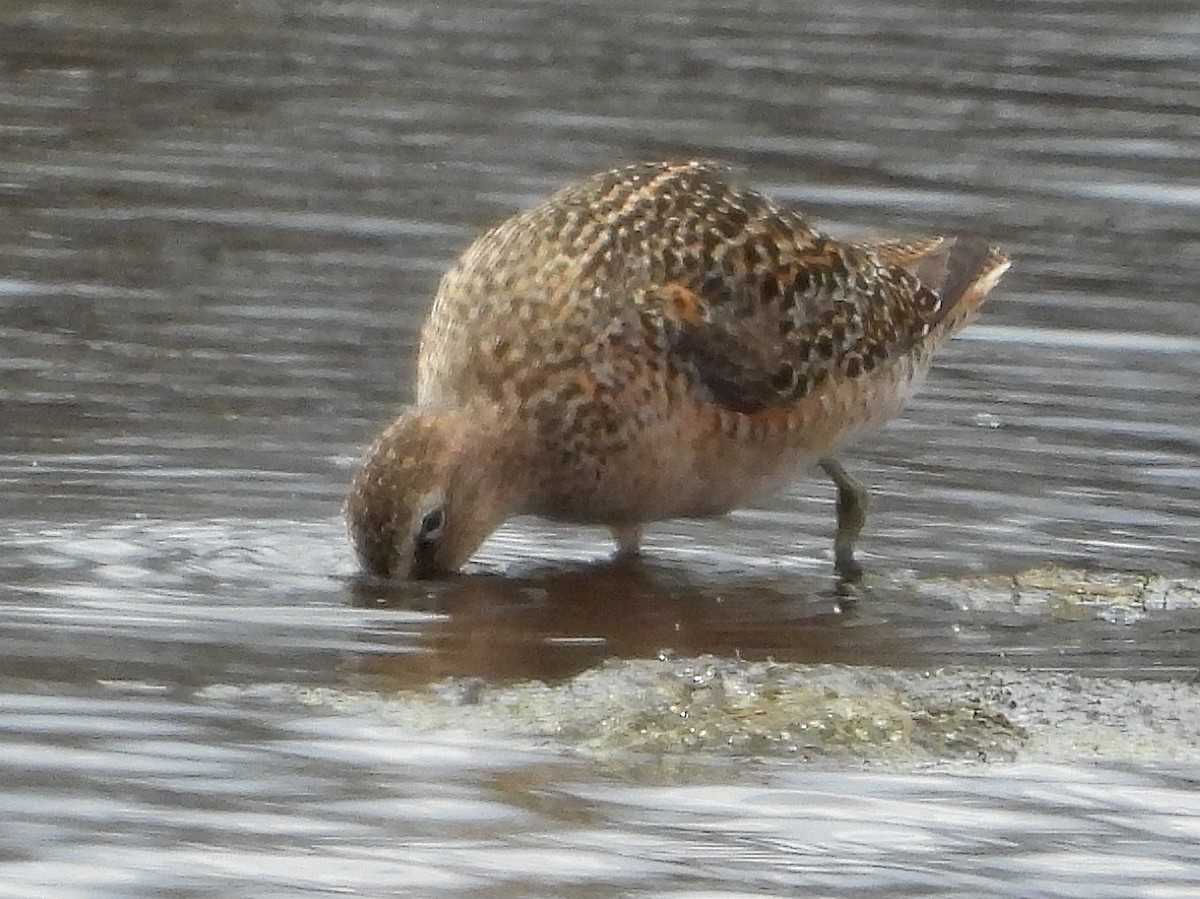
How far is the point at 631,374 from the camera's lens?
8086mm

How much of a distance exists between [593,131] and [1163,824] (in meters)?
7.55

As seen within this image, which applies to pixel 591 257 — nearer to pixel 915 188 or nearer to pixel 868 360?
pixel 868 360

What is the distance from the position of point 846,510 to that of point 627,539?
618 mm

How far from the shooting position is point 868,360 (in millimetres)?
8828

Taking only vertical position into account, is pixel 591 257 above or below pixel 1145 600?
above

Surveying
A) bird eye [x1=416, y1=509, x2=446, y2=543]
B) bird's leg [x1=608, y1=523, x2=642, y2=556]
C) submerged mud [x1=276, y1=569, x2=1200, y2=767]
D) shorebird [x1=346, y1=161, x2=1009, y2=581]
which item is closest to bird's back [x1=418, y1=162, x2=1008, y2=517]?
shorebird [x1=346, y1=161, x2=1009, y2=581]

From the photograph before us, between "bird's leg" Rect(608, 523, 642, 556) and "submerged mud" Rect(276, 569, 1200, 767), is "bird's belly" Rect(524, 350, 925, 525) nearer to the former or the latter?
"bird's leg" Rect(608, 523, 642, 556)

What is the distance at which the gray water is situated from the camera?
580cm

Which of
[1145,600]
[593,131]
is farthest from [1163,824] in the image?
[593,131]

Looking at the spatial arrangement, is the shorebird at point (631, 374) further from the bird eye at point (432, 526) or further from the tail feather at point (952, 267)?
the tail feather at point (952, 267)

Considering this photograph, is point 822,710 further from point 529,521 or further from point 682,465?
point 529,521

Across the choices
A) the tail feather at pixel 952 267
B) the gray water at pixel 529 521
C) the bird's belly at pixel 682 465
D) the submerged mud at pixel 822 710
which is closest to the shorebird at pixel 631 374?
the bird's belly at pixel 682 465

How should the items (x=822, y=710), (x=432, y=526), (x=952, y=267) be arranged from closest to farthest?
1. (x=822, y=710)
2. (x=432, y=526)
3. (x=952, y=267)

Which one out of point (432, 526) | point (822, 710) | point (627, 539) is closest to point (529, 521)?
point (627, 539)
